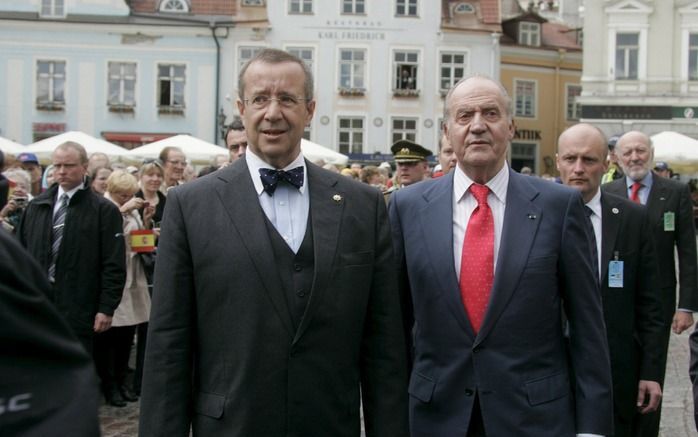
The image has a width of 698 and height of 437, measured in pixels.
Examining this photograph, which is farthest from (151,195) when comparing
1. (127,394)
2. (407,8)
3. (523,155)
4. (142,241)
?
(523,155)

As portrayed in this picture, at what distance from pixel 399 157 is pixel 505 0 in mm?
46353

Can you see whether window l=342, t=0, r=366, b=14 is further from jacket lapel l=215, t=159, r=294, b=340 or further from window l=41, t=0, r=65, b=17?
jacket lapel l=215, t=159, r=294, b=340

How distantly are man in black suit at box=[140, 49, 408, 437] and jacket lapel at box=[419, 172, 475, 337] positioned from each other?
226mm

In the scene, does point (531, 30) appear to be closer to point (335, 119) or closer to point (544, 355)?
point (335, 119)

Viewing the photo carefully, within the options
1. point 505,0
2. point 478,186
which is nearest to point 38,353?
point 478,186

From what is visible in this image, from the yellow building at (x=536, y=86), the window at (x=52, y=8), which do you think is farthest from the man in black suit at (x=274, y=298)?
the yellow building at (x=536, y=86)

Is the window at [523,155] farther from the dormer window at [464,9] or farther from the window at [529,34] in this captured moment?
the dormer window at [464,9]

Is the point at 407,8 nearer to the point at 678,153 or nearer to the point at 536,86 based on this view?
the point at 536,86

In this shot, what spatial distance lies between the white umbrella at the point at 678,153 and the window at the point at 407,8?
1935cm

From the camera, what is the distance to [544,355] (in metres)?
3.46

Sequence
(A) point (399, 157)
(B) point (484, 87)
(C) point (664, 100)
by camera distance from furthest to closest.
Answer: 1. (C) point (664, 100)
2. (A) point (399, 157)
3. (B) point (484, 87)

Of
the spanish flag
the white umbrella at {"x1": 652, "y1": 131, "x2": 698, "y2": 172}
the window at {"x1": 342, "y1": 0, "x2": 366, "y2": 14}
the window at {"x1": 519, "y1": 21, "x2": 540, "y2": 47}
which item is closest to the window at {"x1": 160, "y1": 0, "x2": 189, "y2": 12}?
the window at {"x1": 342, "y1": 0, "x2": 366, "y2": 14}

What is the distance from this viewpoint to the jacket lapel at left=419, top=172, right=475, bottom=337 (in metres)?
3.50

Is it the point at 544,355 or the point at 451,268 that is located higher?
the point at 451,268
